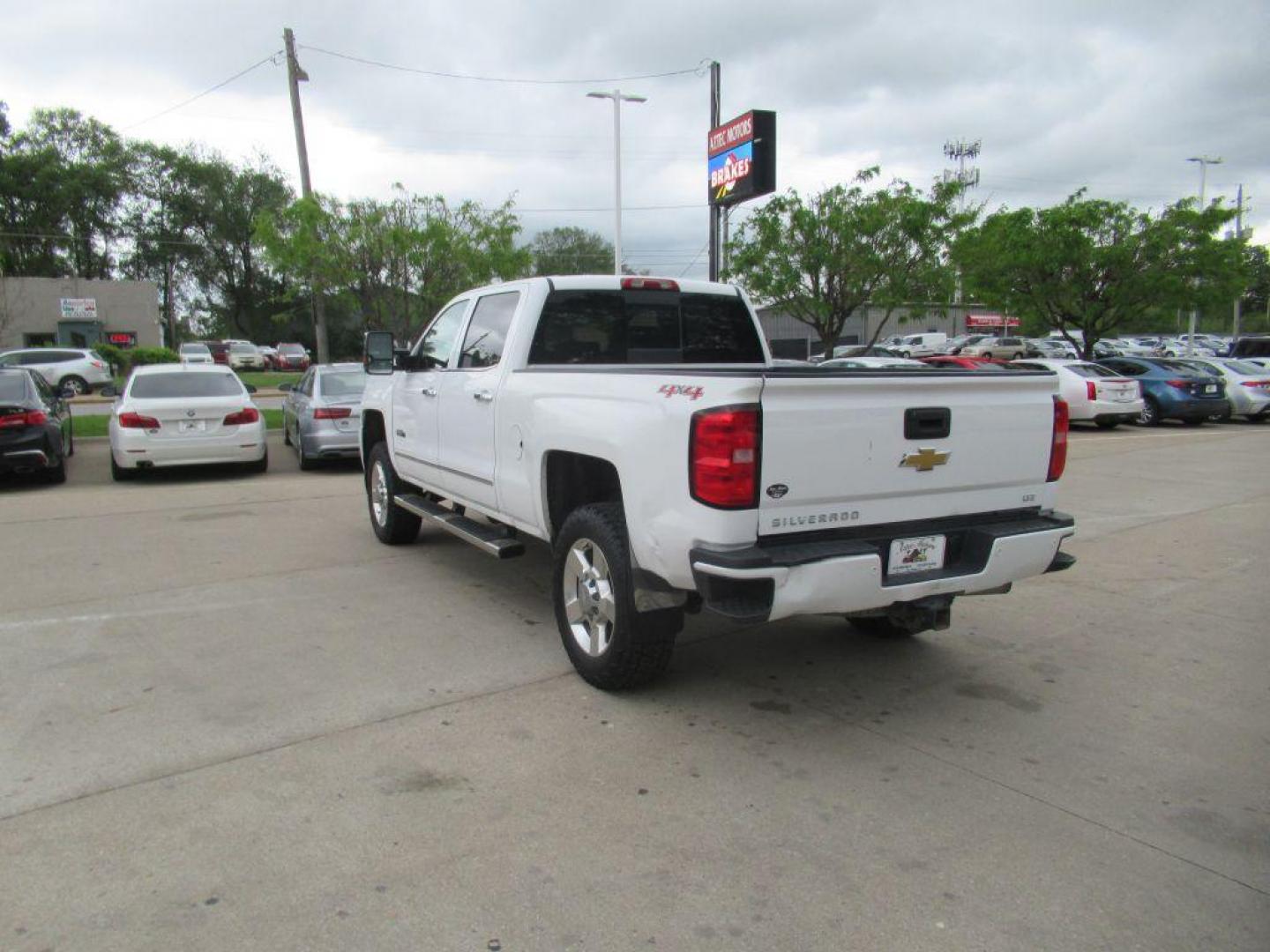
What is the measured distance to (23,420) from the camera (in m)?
10.7

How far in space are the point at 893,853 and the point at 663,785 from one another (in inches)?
35.0

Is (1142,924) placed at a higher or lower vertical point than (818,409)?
lower

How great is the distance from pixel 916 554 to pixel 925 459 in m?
0.41

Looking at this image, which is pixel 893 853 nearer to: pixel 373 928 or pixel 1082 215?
pixel 373 928

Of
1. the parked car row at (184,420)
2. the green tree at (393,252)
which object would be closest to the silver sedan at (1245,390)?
the parked car row at (184,420)

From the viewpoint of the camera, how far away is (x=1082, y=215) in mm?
24562

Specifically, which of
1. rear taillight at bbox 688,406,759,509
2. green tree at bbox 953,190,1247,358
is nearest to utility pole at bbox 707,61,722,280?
green tree at bbox 953,190,1247,358

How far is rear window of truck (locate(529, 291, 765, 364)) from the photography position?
5.59m

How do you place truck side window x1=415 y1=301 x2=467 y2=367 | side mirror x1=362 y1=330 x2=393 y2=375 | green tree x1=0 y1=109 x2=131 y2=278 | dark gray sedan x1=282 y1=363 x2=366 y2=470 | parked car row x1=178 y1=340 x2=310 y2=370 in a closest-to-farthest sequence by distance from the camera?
truck side window x1=415 y1=301 x2=467 y2=367 < side mirror x1=362 y1=330 x2=393 y2=375 < dark gray sedan x1=282 y1=363 x2=366 y2=470 < parked car row x1=178 y1=340 x2=310 y2=370 < green tree x1=0 y1=109 x2=131 y2=278

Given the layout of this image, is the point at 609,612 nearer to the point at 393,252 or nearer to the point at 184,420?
the point at 184,420

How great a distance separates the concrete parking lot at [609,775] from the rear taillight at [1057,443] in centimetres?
110

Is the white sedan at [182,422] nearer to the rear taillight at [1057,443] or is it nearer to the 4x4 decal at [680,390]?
the 4x4 decal at [680,390]

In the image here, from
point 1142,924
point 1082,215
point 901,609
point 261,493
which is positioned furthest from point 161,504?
point 1082,215

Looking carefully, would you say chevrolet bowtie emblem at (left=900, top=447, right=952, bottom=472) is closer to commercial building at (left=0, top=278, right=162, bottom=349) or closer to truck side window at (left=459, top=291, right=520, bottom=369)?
truck side window at (left=459, top=291, right=520, bottom=369)
